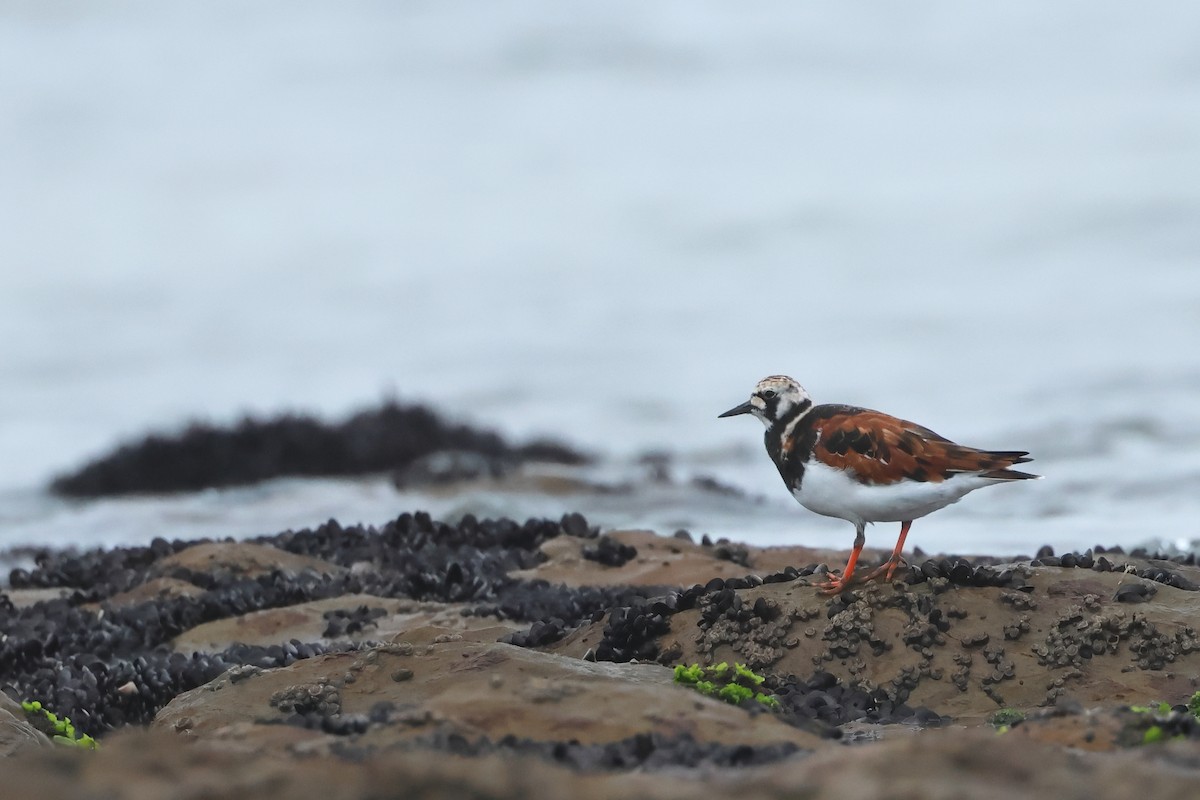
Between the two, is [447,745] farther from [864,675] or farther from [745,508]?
[745,508]

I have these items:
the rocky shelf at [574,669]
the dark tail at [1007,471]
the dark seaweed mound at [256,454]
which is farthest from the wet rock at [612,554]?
the dark seaweed mound at [256,454]

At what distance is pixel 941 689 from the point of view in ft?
23.9

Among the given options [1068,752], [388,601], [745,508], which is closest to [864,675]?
[1068,752]

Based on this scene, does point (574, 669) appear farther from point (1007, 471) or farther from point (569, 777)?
point (1007, 471)

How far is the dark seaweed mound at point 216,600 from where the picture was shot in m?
9.04

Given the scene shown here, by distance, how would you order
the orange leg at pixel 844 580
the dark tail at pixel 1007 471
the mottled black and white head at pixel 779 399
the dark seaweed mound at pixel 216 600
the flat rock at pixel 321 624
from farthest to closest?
1. the flat rock at pixel 321 624
2. the dark seaweed mound at pixel 216 600
3. the mottled black and white head at pixel 779 399
4. the orange leg at pixel 844 580
5. the dark tail at pixel 1007 471

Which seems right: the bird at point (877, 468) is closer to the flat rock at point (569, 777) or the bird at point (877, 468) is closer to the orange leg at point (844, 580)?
the orange leg at point (844, 580)

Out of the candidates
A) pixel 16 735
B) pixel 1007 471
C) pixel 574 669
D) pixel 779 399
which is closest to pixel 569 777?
pixel 574 669

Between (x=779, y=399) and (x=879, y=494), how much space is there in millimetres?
1034

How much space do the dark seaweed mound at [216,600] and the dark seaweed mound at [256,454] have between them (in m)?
12.5

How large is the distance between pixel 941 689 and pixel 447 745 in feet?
11.1

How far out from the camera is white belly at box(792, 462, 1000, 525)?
7.73 meters

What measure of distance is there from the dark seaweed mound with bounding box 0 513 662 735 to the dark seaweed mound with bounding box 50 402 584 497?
12467mm

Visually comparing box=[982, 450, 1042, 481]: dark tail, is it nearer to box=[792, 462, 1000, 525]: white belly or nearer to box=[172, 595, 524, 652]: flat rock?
box=[792, 462, 1000, 525]: white belly
